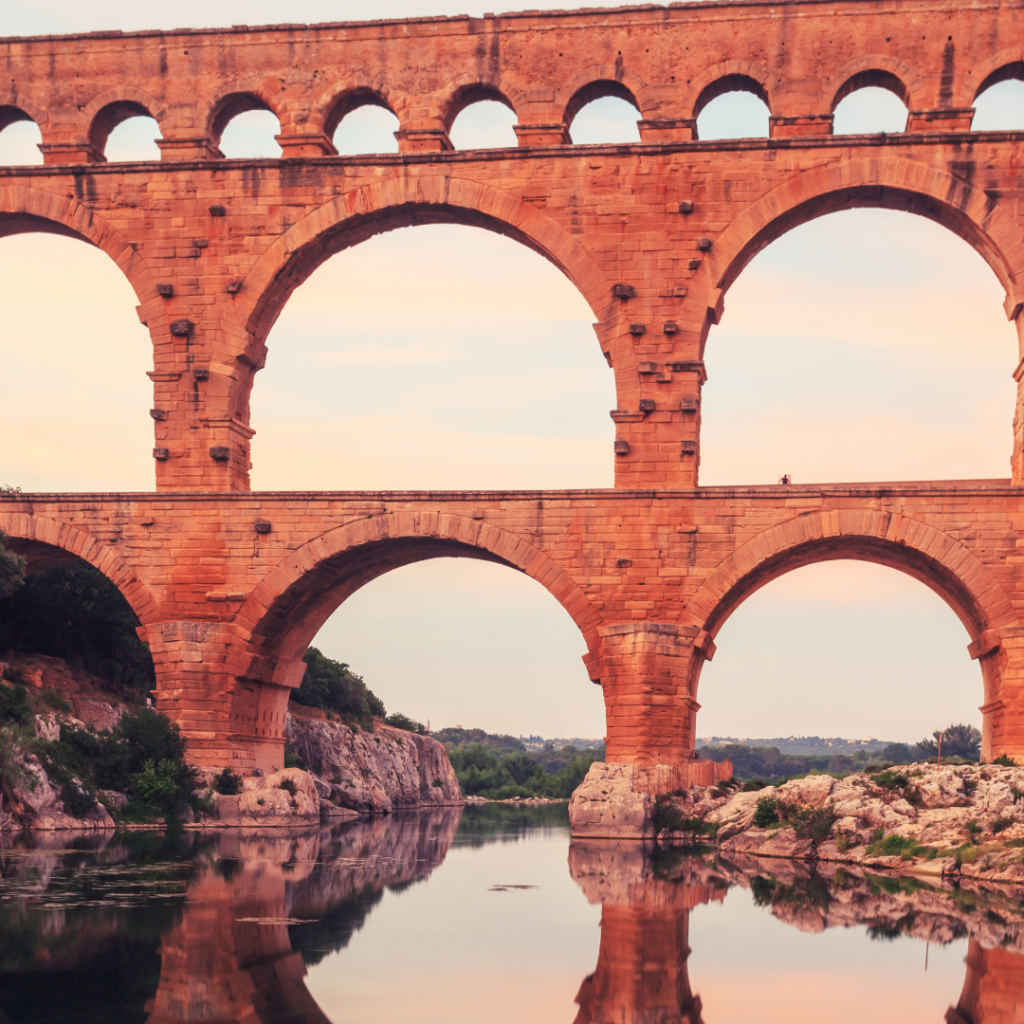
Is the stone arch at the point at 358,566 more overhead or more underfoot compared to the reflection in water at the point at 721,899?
more overhead

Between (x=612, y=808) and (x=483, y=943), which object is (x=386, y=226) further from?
(x=483, y=943)

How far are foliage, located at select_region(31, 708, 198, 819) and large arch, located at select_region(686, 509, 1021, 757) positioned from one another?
8.08m

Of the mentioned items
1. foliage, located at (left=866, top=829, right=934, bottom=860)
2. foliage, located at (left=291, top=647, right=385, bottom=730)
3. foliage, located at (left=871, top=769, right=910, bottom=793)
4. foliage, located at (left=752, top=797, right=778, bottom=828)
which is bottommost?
foliage, located at (left=866, top=829, right=934, bottom=860)

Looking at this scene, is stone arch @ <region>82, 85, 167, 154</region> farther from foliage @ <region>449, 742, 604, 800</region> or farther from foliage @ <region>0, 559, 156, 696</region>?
foliage @ <region>449, 742, 604, 800</region>

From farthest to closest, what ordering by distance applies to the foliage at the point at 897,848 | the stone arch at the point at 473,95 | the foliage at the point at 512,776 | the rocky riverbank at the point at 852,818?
the foliage at the point at 512,776 < the stone arch at the point at 473,95 < the foliage at the point at 897,848 < the rocky riverbank at the point at 852,818

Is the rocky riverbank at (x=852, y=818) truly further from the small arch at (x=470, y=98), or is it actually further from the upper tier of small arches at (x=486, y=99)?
the small arch at (x=470, y=98)

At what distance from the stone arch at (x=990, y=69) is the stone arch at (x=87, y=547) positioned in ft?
51.1

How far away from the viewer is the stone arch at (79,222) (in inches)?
933

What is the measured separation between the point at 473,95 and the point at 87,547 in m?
10.1

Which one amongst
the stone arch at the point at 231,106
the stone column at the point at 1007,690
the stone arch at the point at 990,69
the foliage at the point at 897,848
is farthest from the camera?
A: the stone arch at the point at 231,106

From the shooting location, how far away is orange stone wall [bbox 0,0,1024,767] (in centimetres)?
2120

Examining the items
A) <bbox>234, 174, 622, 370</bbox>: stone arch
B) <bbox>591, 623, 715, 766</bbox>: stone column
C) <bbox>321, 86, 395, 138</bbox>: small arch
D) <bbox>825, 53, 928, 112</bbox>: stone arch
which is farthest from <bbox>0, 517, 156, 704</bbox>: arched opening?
<bbox>825, 53, 928, 112</bbox>: stone arch

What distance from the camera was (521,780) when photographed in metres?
61.3

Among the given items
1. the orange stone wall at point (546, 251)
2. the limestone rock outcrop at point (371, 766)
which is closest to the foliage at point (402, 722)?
the limestone rock outcrop at point (371, 766)
